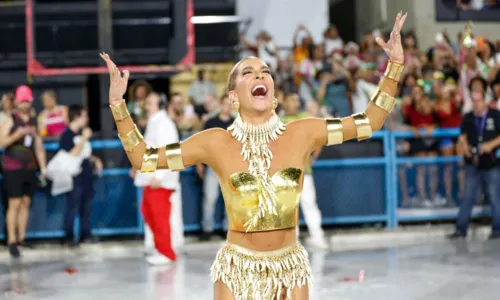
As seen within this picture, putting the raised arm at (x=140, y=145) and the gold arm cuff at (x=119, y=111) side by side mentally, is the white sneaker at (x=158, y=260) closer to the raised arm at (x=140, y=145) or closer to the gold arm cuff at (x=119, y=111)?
the raised arm at (x=140, y=145)

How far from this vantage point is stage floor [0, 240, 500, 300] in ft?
22.5

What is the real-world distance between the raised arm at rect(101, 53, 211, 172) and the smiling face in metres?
0.26

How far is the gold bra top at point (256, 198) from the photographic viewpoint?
3.87 m

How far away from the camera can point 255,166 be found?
3895mm

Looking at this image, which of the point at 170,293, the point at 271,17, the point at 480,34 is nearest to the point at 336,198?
the point at 170,293

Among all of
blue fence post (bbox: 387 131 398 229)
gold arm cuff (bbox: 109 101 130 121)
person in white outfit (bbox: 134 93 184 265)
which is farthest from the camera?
blue fence post (bbox: 387 131 398 229)

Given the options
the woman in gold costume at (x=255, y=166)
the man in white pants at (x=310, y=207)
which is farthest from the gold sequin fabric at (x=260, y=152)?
the man in white pants at (x=310, y=207)

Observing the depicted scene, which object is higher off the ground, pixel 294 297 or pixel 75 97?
pixel 75 97

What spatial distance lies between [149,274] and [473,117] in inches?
177

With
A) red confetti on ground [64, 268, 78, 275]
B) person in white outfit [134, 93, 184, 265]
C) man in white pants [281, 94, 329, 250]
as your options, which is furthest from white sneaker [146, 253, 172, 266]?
man in white pants [281, 94, 329, 250]

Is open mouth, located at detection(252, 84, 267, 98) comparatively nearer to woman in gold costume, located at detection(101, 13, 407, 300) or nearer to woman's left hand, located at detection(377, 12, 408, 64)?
woman in gold costume, located at detection(101, 13, 407, 300)

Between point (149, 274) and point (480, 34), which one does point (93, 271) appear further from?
point (480, 34)

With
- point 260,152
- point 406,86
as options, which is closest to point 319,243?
point 406,86

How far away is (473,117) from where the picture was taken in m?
9.89
